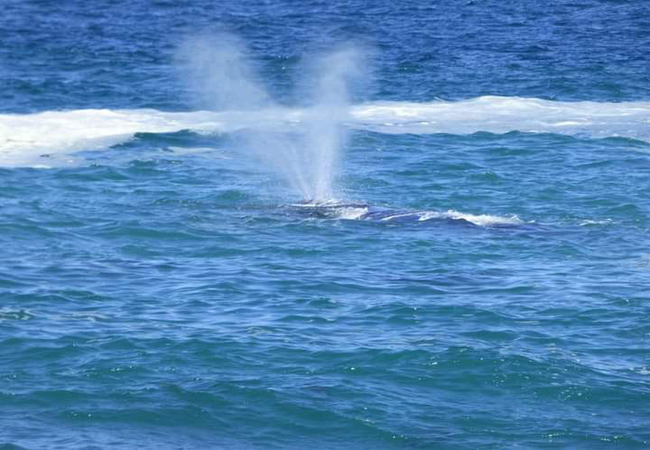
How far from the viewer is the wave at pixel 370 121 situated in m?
36.0

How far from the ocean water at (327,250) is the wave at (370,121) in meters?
0.16

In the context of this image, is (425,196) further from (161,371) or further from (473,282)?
(161,371)

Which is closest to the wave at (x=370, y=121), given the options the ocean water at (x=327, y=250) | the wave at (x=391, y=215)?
the ocean water at (x=327, y=250)

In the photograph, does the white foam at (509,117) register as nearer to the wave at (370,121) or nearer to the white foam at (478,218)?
the wave at (370,121)

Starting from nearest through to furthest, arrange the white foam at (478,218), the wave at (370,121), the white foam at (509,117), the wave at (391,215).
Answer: the white foam at (478,218), the wave at (391,215), the wave at (370,121), the white foam at (509,117)

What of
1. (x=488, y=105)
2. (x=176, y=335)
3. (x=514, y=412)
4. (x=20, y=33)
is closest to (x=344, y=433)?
(x=514, y=412)

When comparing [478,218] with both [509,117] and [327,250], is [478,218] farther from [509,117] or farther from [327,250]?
[509,117]

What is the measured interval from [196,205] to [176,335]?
937 cm

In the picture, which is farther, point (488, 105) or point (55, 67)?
point (55, 67)

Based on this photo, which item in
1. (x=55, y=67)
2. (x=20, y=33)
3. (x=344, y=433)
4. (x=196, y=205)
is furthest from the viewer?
(x=20, y=33)

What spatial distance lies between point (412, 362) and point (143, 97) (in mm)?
27302

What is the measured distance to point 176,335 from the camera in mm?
18812

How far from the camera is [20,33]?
5597 cm

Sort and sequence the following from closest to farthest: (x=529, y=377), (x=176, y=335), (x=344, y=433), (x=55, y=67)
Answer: (x=344, y=433) < (x=529, y=377) < (x=176, y=335) < (x=55, y=67)
